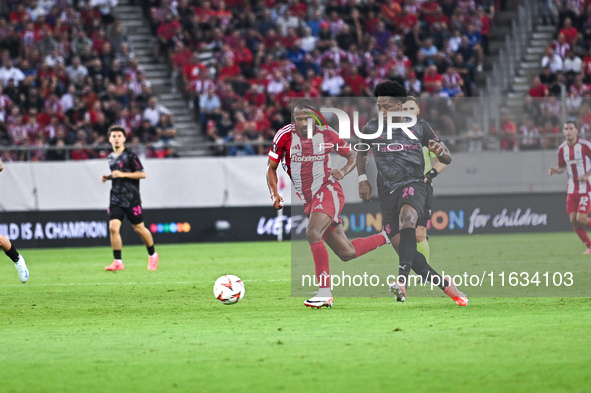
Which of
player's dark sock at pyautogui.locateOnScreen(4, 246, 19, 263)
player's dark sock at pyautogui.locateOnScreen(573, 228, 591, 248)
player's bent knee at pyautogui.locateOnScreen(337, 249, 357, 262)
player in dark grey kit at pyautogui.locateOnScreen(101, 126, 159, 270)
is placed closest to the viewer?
player's bent knee at pyautogui.locateOnScreen(337, 249, 357, 262)

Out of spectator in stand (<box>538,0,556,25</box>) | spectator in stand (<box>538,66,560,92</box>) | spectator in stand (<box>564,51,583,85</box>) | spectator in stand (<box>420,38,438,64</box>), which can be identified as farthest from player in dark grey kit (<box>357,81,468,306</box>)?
spectator in stand (<box>538,0,556,25</box>)

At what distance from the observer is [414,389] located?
549 cm

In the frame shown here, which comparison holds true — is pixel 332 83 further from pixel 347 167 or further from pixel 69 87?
pixel 347 167

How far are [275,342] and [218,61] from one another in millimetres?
19182

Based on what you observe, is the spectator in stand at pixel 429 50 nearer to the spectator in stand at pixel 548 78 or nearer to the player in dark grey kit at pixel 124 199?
the spectator in stand at pixel 548 78

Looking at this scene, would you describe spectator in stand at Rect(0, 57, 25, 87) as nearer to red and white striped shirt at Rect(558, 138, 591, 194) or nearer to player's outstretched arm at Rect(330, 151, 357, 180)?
red and white striped shirt at Rect(558, 138, 591, 194)

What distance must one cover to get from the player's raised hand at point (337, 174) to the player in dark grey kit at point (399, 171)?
188 millimetres

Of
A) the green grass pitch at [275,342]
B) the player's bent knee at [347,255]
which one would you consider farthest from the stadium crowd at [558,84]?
the player's bent knee at [347,255]

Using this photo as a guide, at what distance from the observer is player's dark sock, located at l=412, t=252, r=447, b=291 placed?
9.52 metres

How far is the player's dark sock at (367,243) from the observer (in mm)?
10406

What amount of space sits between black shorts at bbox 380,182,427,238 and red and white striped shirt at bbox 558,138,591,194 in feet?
20.5

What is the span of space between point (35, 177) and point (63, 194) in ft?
2.44

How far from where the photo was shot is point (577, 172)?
15680 mm

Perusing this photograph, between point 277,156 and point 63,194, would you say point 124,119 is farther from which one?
point 277,156
